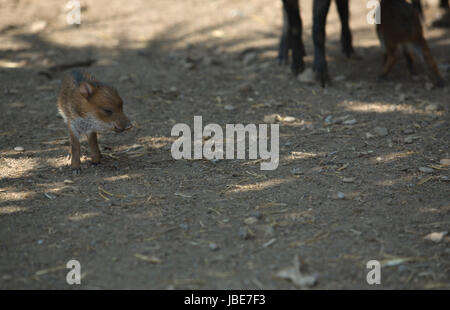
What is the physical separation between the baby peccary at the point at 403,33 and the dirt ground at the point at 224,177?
0.25m

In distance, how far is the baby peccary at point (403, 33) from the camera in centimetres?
550

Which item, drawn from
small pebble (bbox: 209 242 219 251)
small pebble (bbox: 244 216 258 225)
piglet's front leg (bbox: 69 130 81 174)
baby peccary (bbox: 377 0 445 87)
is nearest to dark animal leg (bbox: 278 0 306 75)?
baby peccary (bbox: 377 0 445 87)

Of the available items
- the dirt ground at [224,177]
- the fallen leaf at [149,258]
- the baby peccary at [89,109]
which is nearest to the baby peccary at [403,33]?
the dirt ground at [224,177]

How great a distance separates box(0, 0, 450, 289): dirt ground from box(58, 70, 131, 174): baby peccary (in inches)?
13.6

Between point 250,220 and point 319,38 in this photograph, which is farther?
point 319,38

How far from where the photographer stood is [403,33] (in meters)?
5.53

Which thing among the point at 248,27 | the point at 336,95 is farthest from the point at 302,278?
the point at 248,27

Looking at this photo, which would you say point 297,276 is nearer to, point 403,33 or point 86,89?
point 86,89

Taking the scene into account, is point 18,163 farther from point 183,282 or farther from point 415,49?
point 415,49

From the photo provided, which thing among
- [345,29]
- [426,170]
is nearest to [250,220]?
[426,170]

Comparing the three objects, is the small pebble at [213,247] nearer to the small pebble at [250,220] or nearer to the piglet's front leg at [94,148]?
the small pebble at [250,220]

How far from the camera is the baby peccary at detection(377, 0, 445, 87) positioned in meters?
5.50

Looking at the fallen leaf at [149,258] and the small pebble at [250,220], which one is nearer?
the fallen leaf at [149,258]

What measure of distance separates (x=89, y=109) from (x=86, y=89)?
7.0 inches
